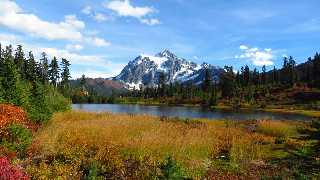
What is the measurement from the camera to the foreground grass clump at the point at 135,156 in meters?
19.0

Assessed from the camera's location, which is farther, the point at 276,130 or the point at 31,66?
the point at 31,66

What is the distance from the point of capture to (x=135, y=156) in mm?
21734

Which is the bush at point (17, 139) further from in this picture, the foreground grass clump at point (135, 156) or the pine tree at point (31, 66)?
the pine tree at point (31, 66)

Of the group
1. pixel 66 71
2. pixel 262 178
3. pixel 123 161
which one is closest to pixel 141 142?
pixel 123 161

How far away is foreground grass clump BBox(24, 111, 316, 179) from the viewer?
62.4 feet

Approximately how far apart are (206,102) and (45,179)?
165685 mm

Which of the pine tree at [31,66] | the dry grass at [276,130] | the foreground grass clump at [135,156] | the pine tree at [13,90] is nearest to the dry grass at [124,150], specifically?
the foreground grass clump at [135,156]

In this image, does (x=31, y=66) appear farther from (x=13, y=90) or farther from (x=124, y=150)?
(x=124, y=150)

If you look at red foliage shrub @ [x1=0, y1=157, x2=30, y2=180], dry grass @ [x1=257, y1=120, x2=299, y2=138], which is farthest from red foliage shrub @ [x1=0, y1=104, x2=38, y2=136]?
dry grass @ [x1=257, y1=120, x2=299, y2=138]

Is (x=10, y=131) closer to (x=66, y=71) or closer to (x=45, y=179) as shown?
(x=45, y=179)

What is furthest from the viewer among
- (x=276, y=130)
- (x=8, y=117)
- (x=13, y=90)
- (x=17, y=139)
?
(x=13, y=90)

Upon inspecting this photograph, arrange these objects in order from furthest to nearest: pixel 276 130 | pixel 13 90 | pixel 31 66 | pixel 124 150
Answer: pixel 31 66 < pixel 13 90 < pixel 276 130 < pixel 124 150

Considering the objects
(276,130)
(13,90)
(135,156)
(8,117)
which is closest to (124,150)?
(135,156)

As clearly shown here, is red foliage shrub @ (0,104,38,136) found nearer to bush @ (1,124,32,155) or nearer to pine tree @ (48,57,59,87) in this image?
bush @ (1,124,32,155)
